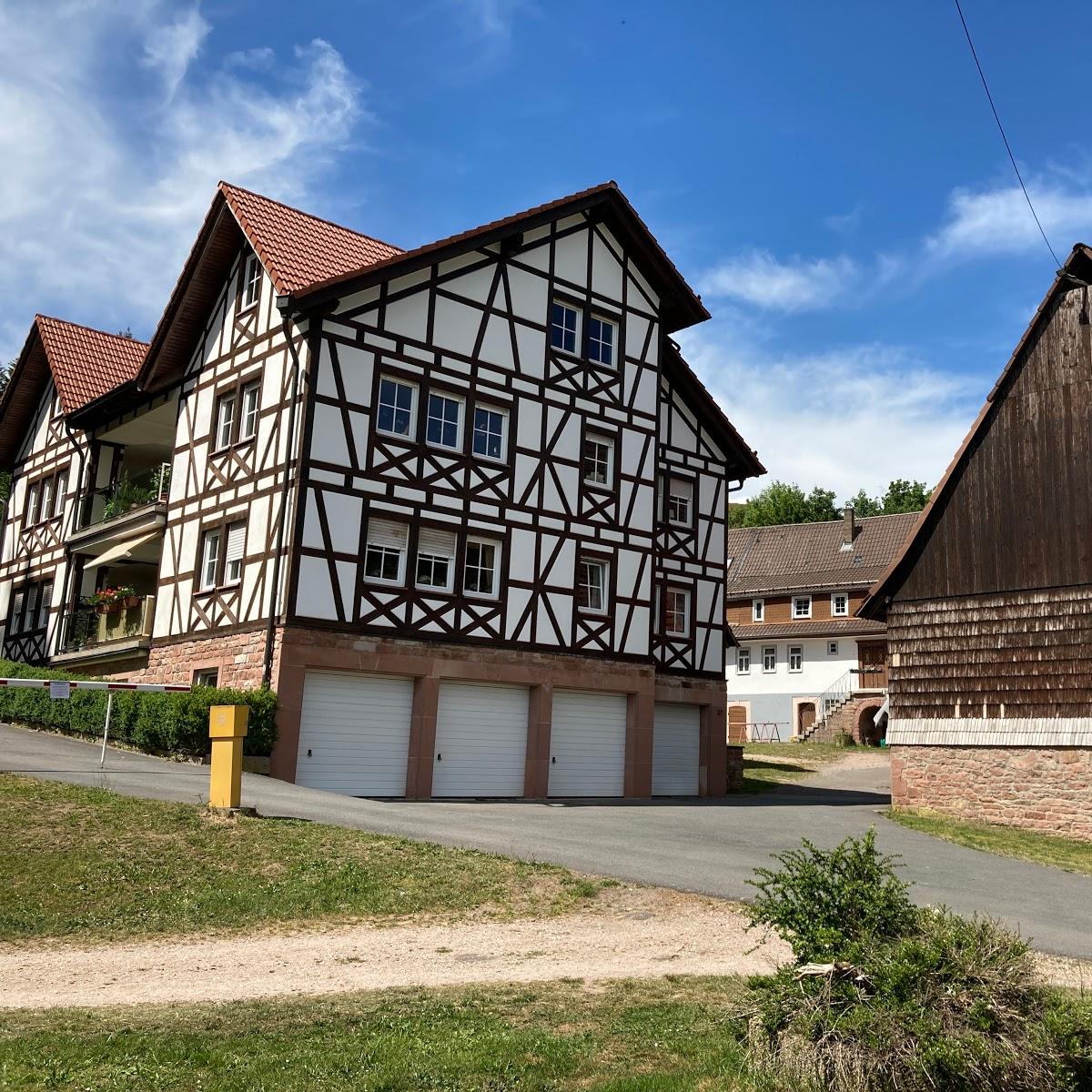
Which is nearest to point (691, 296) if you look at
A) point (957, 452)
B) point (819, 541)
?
point (957, 452)

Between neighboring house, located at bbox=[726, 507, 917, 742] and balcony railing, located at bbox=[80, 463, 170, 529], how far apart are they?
28.4 meters

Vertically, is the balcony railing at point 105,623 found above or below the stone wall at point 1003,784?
above

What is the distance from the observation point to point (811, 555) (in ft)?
191

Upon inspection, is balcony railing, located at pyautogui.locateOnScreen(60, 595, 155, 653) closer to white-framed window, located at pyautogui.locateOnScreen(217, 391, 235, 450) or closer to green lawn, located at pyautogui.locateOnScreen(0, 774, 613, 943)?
white-framed window, located at pyautogui.locateOnScreen(217, 391, 235, 450)

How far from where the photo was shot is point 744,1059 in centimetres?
629

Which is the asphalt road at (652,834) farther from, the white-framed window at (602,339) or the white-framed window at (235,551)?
the white-framed window at (602,339)

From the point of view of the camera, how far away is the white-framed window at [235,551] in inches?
962

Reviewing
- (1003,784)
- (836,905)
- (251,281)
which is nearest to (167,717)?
(251,281)

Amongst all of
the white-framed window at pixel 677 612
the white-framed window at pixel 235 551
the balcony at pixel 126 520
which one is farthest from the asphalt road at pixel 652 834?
the white-framed window at pixel 677 612

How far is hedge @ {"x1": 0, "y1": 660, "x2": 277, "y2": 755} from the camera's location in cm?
2069

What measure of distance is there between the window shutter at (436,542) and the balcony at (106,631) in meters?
7.23

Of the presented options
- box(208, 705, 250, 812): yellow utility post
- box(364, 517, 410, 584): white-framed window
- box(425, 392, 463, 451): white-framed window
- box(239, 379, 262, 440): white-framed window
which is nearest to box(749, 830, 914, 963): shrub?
box(208, 705, 250, 812): yellow utility post

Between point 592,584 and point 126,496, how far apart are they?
12295 millimetres

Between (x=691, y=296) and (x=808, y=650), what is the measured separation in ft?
92.0
